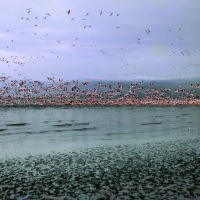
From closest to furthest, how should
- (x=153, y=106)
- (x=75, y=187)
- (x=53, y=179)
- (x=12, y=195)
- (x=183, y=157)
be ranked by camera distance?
A: (x=12, y=195) → (x=75, y=187) → (x=53, y=179) → (x=183, y=157) → (x=153, y=106)

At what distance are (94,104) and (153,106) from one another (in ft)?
68.8

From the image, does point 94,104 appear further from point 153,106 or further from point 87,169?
point 87,169

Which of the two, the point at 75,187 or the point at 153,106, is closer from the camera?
the point at 75,187

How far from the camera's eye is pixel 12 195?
27625 millimetres

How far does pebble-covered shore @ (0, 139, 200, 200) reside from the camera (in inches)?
1097

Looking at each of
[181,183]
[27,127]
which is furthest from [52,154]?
[27,127]

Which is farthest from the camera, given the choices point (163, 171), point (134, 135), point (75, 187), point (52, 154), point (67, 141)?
point (134, 135)

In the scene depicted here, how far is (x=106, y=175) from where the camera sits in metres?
33.2

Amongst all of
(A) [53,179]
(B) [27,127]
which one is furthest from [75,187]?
(B) [27,127]

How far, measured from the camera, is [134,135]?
61.7 metres

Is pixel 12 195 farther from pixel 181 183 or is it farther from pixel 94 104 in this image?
pixel 94 104

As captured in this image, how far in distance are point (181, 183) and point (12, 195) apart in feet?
42.2

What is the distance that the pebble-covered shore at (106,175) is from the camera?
27875 mm

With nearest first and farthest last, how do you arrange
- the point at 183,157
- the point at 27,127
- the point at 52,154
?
the point at 183,157 → the point at 52,154 → the point at 27,127
